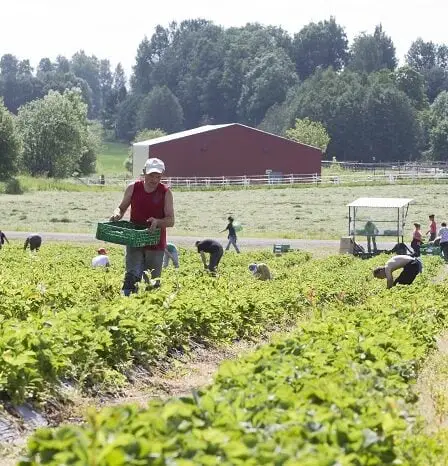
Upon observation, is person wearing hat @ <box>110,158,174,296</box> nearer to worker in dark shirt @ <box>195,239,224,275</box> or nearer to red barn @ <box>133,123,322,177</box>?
worker in dark shirt @ <box>195,239,224,275</box>

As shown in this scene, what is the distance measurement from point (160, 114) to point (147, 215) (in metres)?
163

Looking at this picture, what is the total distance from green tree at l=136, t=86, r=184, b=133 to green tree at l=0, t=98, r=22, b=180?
9654cm

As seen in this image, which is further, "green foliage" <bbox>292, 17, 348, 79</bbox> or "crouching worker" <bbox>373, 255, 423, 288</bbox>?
"green foliage" <bbox>292, 17, 348, 79</bbox>

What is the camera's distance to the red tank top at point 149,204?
12461 mm

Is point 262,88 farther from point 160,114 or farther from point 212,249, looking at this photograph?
point 212,249

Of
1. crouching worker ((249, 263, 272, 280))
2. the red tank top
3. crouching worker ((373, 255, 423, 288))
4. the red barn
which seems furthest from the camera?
the red barn

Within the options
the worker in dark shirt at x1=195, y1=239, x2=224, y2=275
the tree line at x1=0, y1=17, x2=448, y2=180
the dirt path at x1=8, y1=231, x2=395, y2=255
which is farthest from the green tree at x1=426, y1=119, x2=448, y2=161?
the worker in dark shirt at x1=195, y1=239, x2=224, y2=275

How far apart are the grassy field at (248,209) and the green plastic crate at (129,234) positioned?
32965 mm

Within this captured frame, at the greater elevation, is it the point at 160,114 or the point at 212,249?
the point at 160,114

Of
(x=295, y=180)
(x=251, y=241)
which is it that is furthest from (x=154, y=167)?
(x=295, y=180)

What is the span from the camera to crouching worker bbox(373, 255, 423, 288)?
1681cm

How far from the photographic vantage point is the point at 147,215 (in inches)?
494

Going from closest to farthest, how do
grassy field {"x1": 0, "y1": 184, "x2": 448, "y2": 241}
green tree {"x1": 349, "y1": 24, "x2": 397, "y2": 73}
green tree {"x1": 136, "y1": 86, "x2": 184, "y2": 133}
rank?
1. grassy field {"x1": 0, "y1": 184, "x2": 448, "y2": 241}
2. green tree {"x1": 136, "y1": 86, "x2": 184, "y2": 133}
3. green tree {"x1": 349, "y1": 24, "x2": 397, "y2": 73}

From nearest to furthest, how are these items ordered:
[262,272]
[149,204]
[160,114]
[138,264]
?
[149,204] < [138,264] < [262,272] < [160,114]
